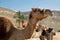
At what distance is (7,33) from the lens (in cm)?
755

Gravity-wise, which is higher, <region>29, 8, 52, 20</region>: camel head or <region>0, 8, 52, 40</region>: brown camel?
<region>29, 8, 52, 20</region>: camel head

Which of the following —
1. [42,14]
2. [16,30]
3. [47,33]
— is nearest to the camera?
[42,14]

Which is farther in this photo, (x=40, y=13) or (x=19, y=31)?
(x=19, y=31)

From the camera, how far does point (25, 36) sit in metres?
7.50

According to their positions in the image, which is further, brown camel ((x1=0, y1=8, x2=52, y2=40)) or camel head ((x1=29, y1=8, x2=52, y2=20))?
brown camel ((x1=0, y1=8, x2=52, y2=40))

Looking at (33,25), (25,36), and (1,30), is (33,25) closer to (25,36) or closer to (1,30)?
(25,36)

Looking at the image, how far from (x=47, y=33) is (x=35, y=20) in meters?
2.44

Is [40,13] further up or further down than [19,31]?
further up

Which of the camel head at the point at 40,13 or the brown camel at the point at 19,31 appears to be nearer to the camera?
the camel head at the point at 40,13

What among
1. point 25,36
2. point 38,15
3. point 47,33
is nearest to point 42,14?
point 38,15

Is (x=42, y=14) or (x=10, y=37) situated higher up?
(x=42, y=14)

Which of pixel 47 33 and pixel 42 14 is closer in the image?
pixel 42 14

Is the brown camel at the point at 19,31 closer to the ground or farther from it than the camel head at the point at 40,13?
closer to the ground

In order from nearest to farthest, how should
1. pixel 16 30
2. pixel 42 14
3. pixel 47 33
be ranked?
pixel 42 14, pixel 16 30, pixel 47 33
